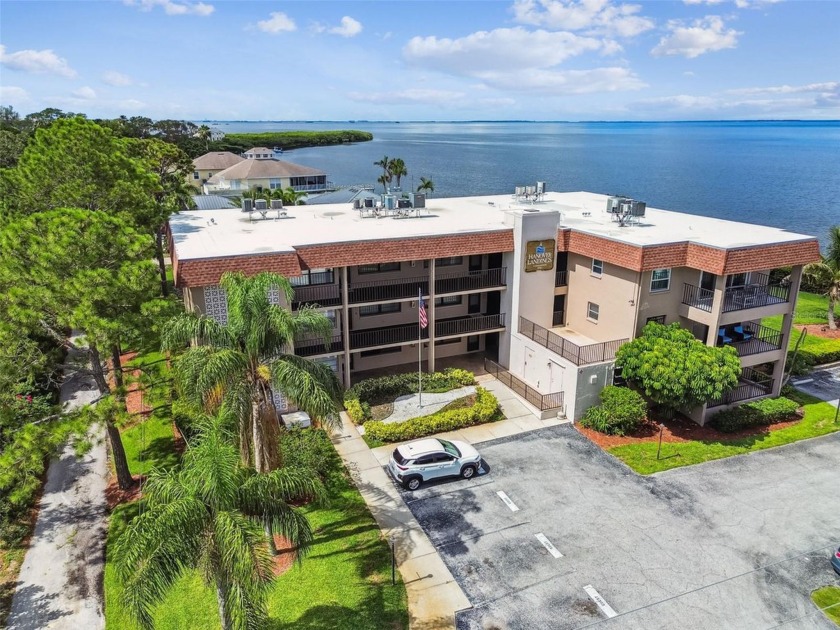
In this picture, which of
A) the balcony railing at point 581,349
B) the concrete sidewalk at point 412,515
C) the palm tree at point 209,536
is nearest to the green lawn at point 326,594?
the concrete sidewalk at point 412,515

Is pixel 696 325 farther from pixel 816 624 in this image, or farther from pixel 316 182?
pixel 316 182

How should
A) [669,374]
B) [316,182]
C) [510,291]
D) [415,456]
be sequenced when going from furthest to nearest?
[316,182] < [510,291] < [669,374] < [415,456]

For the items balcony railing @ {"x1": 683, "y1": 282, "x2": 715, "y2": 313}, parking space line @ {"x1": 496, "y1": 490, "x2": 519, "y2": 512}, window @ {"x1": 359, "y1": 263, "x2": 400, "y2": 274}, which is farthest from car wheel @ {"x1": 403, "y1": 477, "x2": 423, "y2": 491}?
balcony railing @ {"x1": 683, "y1": 282, "x2": 715, "y2": 313}

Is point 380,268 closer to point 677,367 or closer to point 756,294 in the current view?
point 677,367

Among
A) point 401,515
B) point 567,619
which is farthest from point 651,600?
point 401,515

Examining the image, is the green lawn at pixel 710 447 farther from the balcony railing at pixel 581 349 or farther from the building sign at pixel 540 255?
the building sign at pixel 540 255

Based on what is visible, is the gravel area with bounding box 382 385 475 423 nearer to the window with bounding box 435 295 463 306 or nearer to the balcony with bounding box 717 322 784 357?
the window with bounding box 435 295 463 306

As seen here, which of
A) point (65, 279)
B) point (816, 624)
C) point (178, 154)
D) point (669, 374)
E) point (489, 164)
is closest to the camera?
point (816, 624)
